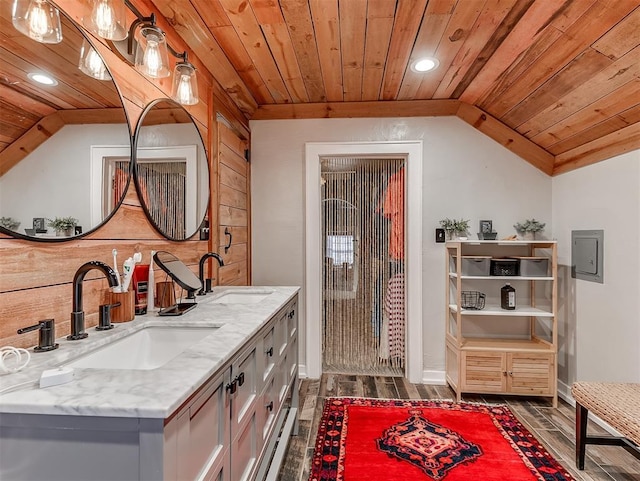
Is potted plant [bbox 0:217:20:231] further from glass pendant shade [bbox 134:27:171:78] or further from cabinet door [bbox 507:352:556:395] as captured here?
cabinet door [bbox 507:352:556:395]

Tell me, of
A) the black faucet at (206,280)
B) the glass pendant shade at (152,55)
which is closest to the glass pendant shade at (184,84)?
the glass pendant shade at (152,55)

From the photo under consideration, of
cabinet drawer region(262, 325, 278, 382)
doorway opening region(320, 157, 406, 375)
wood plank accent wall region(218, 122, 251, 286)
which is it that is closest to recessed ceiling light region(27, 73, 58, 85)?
cabinet drawer region(262, 325, 278, 382)

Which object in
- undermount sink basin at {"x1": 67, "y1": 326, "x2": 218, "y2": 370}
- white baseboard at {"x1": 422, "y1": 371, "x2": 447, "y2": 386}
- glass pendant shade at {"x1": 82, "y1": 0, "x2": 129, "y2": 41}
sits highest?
glass pendant shade at {"x1": 82, "y1": 0, "x2": 129, "y2": 41}

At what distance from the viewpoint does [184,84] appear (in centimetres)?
182

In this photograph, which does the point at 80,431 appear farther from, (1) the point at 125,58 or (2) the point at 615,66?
(2) the point at 615,66

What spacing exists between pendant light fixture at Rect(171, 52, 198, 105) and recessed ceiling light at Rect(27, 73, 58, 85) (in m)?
0.73

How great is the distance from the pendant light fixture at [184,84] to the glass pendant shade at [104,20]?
1.60 feet

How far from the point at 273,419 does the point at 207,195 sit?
1.42 meters

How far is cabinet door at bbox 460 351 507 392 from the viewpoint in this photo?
2767 millimetres

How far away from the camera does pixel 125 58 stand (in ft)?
4.99

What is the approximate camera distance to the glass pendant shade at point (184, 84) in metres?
1.81

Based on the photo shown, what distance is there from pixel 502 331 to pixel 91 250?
314cm

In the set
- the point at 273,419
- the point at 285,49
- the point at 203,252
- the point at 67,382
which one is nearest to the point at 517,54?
the point at 285,49

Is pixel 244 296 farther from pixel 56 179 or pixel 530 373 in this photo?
pixel 530 373
